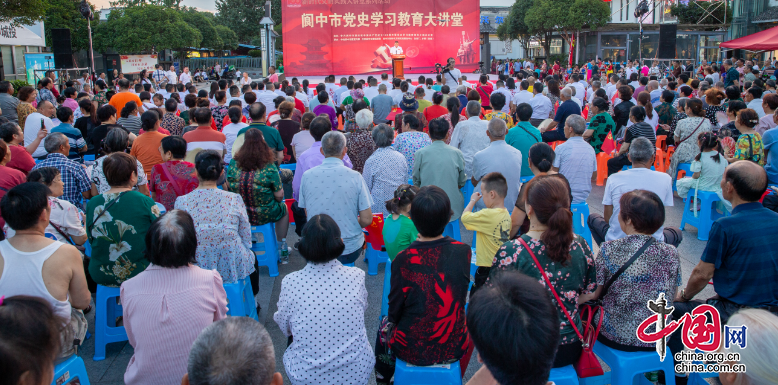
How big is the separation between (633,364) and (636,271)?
46 cm

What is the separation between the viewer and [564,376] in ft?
7.24

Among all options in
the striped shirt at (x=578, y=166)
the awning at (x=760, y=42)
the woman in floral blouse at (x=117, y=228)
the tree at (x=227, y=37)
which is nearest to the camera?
the woman in floral blouse at (x=117, y=228)

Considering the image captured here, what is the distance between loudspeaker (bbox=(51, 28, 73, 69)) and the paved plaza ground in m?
14.3

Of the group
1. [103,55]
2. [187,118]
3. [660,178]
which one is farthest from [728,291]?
[103,55]

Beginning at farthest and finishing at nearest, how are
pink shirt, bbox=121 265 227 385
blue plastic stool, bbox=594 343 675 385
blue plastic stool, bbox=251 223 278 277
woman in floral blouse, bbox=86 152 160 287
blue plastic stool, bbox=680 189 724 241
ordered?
blue plastic stool, bbox=680 189 724 241
blue plastic stool, bbox=251 223 278 277
woman in floral blouse, bbox=86 152 160 287
blue plastic stool, bbox=594 343 675 385
pink shirt, bbox=121 265 227 385

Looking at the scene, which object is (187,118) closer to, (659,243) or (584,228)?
(584,228)

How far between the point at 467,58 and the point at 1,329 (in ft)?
71.9

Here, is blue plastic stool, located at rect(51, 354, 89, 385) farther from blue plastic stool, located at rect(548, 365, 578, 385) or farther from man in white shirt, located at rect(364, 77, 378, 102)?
man in white shirt, located at rect(364, 77, 378, 102)

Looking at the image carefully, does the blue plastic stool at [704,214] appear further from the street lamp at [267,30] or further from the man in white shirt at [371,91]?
the street lamp at [267,30]

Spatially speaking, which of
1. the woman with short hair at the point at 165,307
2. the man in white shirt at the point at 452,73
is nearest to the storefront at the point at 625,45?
the man in white shirt at the point at 452,73

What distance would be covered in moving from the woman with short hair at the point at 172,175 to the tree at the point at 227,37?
39.0m

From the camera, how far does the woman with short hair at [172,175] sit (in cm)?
373

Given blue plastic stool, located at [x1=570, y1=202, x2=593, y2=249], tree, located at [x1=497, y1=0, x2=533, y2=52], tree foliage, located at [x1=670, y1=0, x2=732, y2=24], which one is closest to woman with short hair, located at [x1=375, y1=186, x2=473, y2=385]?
blue plastic stool, located at [x1=570, y1=202, x2=593, y2=249]

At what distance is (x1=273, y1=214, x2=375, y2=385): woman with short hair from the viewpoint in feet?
7.06
